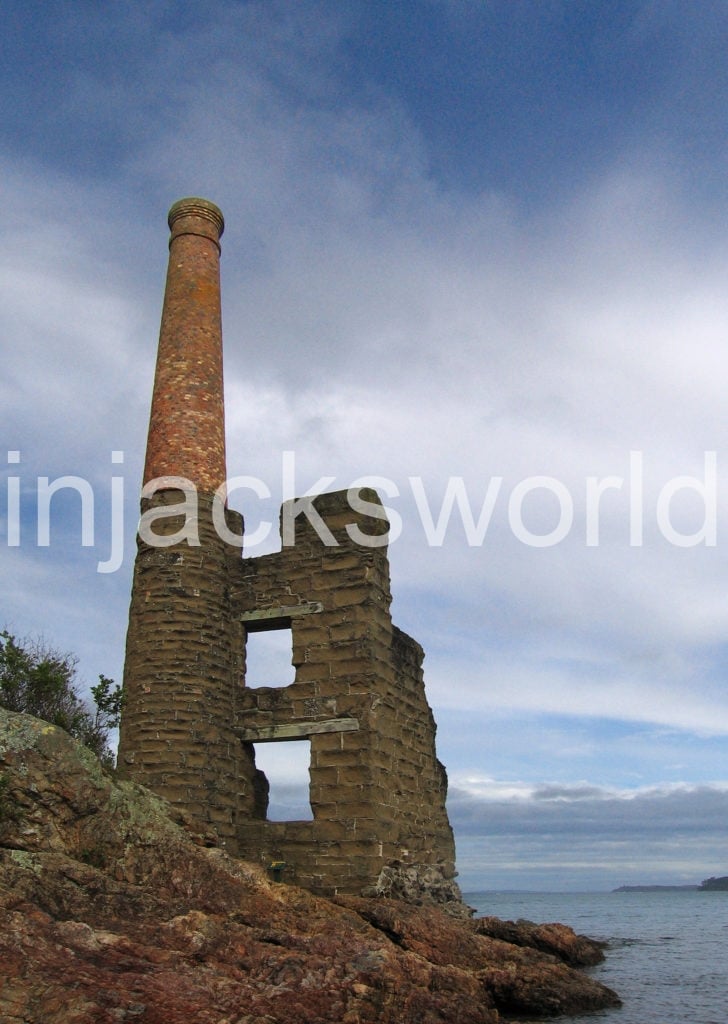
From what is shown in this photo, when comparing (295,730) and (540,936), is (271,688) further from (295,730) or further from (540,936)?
(540,936)

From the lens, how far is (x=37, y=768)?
10.8 m

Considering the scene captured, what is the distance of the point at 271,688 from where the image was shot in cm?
1712

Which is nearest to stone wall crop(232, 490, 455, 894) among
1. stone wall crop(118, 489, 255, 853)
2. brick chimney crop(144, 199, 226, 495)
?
stone wall crop(118, 489, 255, 853)

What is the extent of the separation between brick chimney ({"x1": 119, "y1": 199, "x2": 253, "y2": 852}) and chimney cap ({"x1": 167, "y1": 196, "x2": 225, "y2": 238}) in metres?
A: 2.71

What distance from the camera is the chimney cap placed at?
2145 cm

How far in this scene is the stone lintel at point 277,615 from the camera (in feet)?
56.3

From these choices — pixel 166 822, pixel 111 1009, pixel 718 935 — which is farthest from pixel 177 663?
pixel 718 935

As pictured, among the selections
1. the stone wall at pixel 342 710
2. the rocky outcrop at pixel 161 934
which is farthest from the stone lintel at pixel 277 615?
the rocky outcrop at pixel 161 934

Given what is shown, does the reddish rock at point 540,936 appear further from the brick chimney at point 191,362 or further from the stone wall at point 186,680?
the brick chimney at point 191,362

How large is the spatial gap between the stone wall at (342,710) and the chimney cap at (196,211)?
836cm

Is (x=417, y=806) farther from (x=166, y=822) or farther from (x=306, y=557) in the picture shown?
(x=166, y=822)

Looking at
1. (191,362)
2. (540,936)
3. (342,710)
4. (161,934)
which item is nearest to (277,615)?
(342,710)

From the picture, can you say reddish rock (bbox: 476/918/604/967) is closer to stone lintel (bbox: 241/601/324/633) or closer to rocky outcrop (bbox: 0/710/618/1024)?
rocky outcrop (bbox: 0/710/618/1024)

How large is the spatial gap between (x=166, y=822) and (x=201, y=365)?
1045 centimetres
